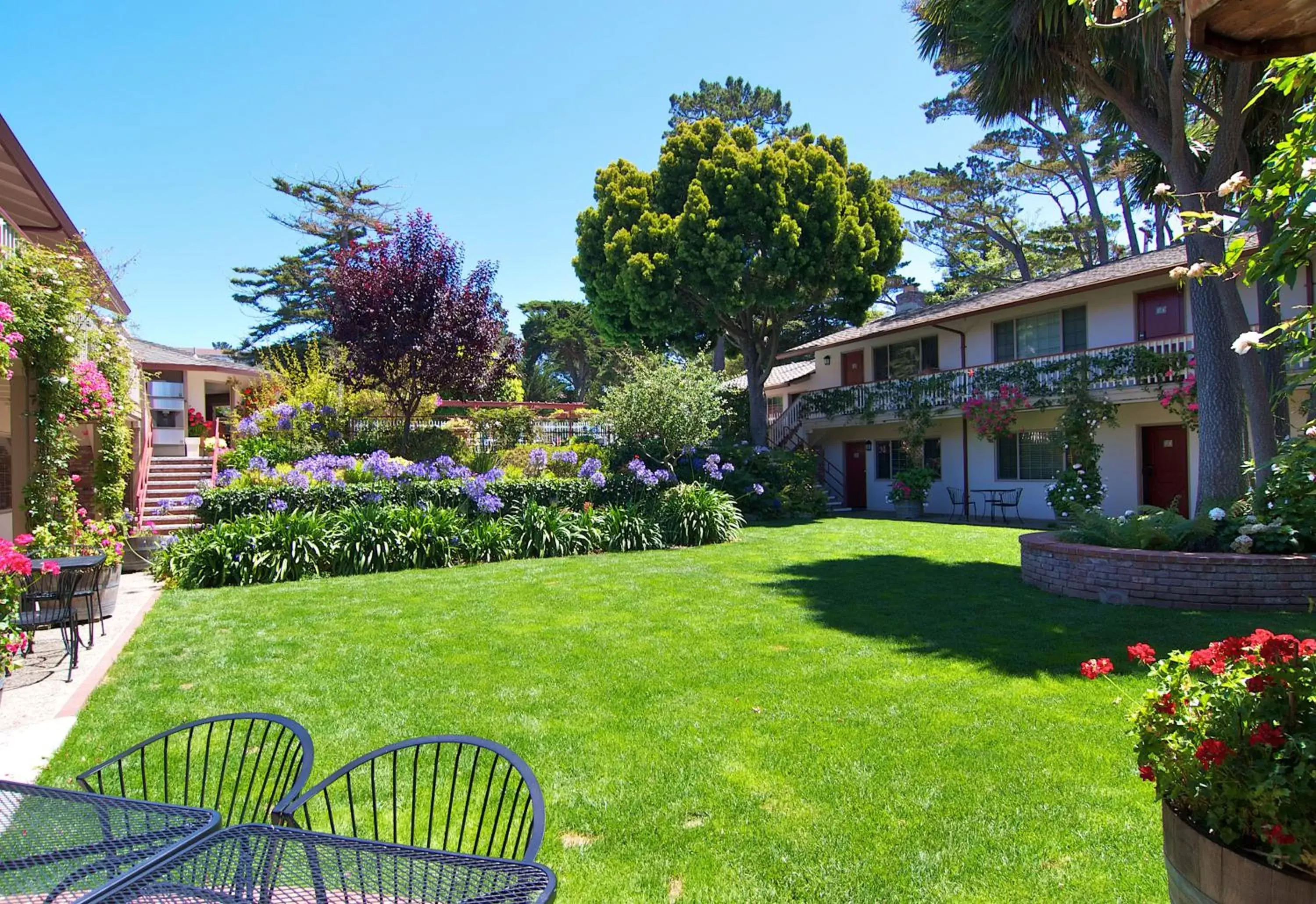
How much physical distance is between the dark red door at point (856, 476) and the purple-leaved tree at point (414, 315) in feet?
42.1

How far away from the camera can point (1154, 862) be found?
2.90 m

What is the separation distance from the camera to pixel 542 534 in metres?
12.9

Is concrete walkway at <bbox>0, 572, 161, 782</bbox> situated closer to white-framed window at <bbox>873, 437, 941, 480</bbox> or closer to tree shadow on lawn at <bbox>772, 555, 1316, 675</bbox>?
tree shadow on lawn at <bbox>772, 555, 1316, 675</bbox>

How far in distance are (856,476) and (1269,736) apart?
914 inches

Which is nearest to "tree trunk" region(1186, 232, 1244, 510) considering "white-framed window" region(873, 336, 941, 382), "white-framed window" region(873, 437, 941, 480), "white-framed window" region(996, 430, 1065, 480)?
"white-framed window" region(996, 430, 1065, 480)

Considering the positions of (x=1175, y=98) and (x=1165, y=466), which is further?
(x=1165, y=466)

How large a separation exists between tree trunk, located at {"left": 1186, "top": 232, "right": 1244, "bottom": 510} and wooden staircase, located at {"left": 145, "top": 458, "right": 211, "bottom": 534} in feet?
48.7

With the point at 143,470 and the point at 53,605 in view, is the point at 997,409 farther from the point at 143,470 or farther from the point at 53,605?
the point at 143,470

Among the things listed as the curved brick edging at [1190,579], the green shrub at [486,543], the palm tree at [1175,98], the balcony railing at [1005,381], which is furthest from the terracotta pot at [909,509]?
the green shrub at [486,543]

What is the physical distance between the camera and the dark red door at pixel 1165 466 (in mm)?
16625

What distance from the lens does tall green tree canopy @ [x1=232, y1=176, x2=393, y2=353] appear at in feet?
121

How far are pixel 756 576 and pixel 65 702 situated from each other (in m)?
7.53

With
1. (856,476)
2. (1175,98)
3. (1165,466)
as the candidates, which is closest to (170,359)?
(856,476)

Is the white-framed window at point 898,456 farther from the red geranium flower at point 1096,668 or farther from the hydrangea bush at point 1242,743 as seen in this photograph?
the hydrangea bush at point 1242,743
